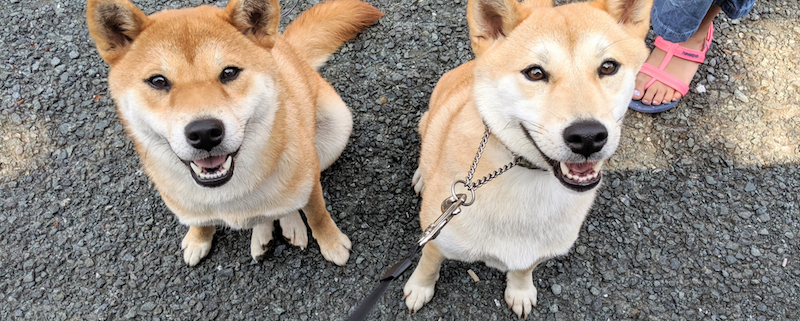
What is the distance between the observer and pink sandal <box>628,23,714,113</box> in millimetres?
3211

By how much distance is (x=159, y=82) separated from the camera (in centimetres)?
180

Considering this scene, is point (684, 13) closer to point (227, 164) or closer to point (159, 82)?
point (227, 164)

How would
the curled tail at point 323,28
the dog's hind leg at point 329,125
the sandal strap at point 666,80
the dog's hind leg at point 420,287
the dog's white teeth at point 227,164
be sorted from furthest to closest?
1. the sandal strap at point 666,80
2. the curled tail at point 323,28
3. the dog's hind leg at point 329,125
4. the dog's hind leg at point 420,287
5. the dog's white teeth at point 227,164

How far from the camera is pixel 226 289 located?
268cm

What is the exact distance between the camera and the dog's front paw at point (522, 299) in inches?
99.7

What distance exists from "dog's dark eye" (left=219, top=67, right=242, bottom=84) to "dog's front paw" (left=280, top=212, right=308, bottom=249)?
1.11 meters

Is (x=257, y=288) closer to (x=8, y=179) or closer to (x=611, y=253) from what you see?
(x=8, y=179)

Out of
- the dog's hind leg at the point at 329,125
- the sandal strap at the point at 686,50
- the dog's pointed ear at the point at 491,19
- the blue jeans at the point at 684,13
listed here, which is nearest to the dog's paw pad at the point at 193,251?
the dog's hind leg at the point at 329,125

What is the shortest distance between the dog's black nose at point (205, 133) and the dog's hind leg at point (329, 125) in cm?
117

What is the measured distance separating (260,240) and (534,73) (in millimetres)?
1862

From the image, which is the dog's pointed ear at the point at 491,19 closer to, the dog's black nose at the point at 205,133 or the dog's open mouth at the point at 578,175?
the dog's open mouth at the point at 578,175

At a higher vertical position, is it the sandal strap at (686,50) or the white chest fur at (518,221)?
the white chest fur at (518,221)

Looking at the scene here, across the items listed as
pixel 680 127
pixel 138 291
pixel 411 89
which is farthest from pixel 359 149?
pixel 680 127

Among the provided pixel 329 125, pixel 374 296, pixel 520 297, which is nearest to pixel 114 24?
pixel 329 125
